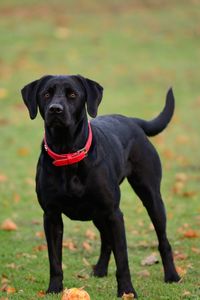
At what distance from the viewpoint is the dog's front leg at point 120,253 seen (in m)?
6.08

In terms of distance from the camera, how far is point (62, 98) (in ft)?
19.1

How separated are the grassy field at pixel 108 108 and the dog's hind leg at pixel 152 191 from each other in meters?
0.27

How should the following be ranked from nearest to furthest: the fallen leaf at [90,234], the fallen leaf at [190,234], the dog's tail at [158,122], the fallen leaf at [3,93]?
the dog's tail at [158,122] < the fallen leaf at [190,234] < the fallen leaf at [90,234] < the fallen leaf at [3,93]

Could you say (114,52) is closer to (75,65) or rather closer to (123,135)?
(75,65)

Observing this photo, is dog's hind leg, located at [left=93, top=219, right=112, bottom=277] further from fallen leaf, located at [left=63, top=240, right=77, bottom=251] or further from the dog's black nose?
the dog's black nose

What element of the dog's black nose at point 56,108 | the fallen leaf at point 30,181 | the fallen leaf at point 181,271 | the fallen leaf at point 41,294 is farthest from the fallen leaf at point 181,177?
the dog's black nose at point 56,108

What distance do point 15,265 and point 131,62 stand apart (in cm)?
2030

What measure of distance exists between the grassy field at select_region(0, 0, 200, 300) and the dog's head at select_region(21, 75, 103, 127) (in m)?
1.52

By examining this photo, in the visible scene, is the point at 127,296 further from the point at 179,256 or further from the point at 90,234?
the point at 90,234

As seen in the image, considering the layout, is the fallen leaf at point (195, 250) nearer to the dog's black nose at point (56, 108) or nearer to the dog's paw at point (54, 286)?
the dog's paw at point (54, 286)

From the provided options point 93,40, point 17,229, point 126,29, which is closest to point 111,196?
point 17,229

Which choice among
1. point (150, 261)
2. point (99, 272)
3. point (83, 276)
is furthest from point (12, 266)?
point (150, 261)

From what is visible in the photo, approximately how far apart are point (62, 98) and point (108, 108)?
14.6 m

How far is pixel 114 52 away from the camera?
2859 centimetres
